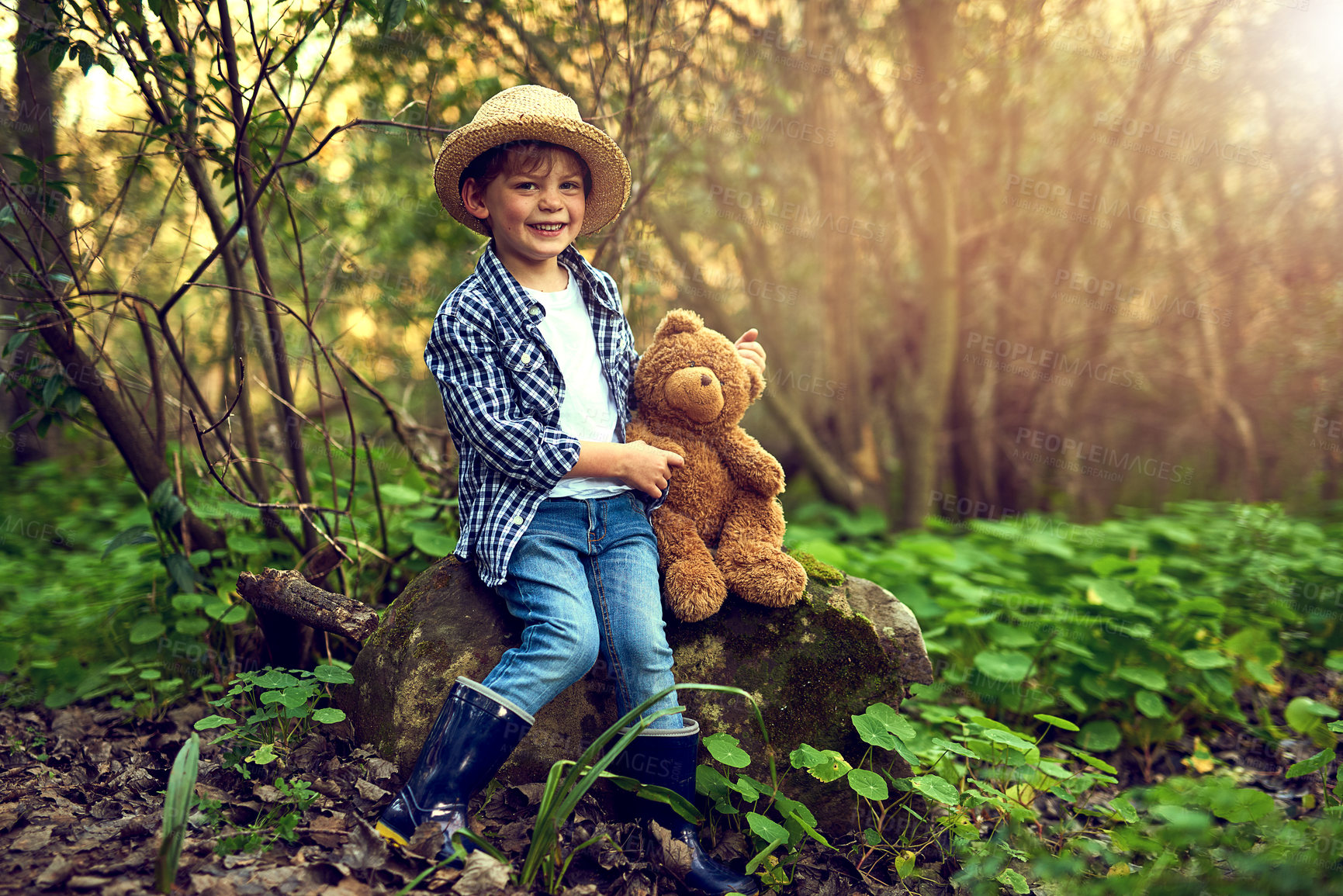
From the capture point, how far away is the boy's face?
210 cm

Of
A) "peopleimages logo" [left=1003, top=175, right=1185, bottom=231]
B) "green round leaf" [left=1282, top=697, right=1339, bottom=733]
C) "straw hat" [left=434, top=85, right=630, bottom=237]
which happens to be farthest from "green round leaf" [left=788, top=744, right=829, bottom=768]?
"peopleimages logo" [left=1003, top=175, right=1185, bottom=231]

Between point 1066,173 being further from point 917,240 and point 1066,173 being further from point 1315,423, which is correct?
point 1315,423

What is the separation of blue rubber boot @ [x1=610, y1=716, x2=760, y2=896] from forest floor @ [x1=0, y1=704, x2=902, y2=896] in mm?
82

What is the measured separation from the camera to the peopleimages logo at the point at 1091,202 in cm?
646

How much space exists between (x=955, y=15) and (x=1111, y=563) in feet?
13.0

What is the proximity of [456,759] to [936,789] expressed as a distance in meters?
1.27

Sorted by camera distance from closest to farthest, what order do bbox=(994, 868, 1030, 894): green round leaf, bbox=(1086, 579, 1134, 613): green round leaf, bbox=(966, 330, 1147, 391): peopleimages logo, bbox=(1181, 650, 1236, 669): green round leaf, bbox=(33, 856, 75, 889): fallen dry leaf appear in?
bbox=(33, 856, 75, 889): fallen dry leaf, bbox=(994, 868, 1030, 894): green round leaf, bbox=(1181, 650, 1236, 669): green round leaf, bbox=(1086, 579, 1134, 613): green round leaf, bbox=(966, 330, 1147, 391): peopleimages logo

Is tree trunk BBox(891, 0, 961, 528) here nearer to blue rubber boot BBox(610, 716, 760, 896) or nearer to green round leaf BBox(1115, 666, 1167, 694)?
green round leaf BBox(1115, 666, 1167, 694)

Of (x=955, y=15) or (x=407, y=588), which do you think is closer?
(x=407, y=588)

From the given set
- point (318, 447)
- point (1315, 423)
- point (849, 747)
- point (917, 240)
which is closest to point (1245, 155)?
point (1315, 423)

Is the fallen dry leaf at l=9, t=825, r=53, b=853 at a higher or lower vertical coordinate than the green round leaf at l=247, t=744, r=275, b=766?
lower

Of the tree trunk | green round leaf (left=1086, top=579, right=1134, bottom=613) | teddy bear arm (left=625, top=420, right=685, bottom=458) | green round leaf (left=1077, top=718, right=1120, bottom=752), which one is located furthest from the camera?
the tree trunk

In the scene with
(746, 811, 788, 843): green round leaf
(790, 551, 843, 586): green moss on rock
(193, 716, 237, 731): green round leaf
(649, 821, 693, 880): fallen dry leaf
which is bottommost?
(649, 821, 693, 880): fallen dry leaf

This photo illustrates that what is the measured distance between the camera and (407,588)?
2.29 metres
